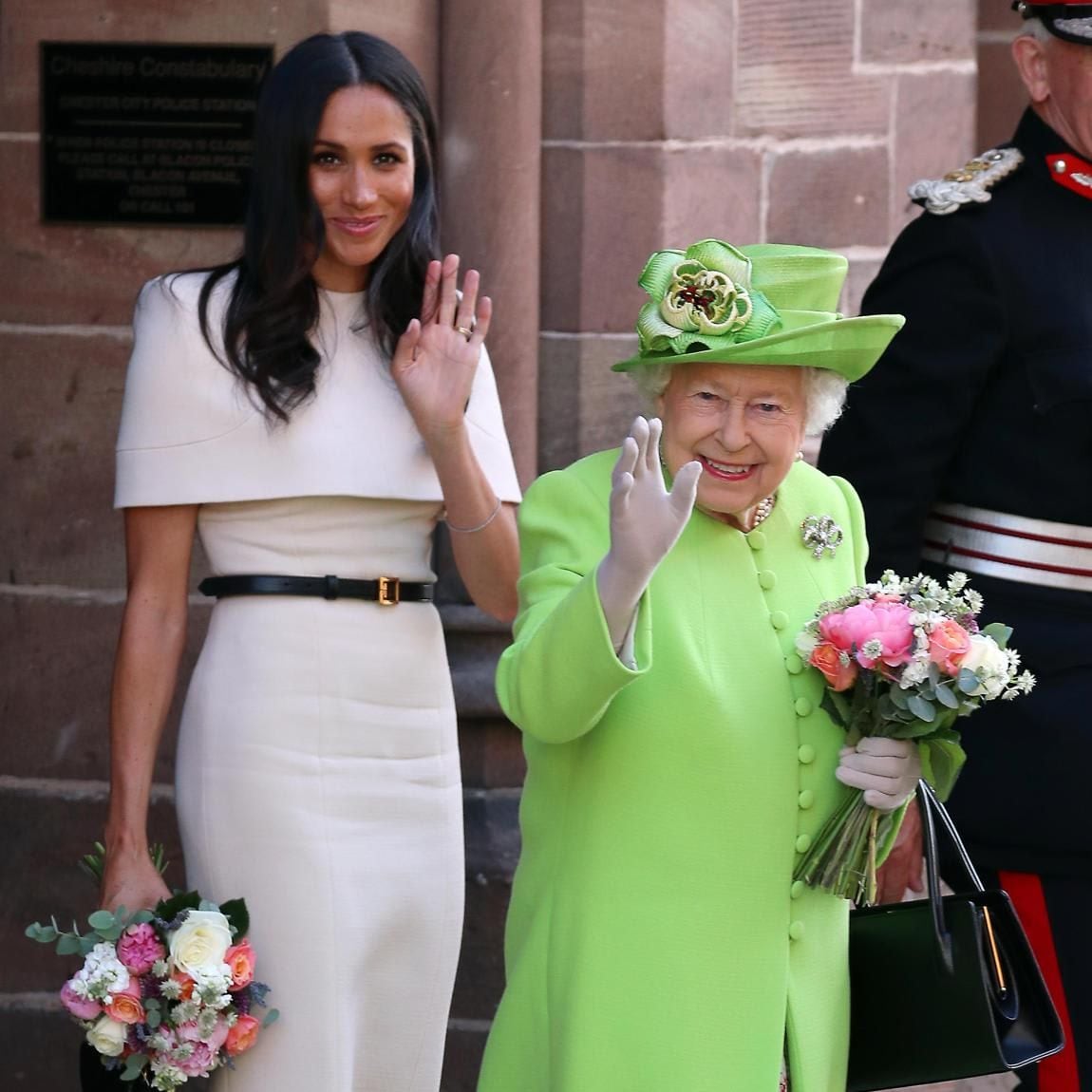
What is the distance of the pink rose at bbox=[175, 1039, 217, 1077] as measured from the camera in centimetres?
343

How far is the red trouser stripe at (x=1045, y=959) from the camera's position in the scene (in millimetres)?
3713

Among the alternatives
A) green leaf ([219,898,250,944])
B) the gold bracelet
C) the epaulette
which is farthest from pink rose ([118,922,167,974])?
the epaulette

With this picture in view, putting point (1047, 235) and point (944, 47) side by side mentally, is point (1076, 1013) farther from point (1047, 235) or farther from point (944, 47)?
point (944, 47)

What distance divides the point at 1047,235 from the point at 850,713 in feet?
3.88

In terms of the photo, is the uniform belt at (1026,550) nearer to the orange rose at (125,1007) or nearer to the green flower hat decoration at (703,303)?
the green flower hat decoration at (703,303)

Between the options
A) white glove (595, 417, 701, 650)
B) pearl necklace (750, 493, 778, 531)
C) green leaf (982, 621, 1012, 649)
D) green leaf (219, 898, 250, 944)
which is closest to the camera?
white glove (595, 417, 701, 650)

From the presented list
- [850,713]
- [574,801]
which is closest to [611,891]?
[574,801]

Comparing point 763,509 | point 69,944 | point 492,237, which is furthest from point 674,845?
point 492,237

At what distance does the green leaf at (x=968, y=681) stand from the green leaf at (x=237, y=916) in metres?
1.14

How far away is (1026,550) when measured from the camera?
3826mm

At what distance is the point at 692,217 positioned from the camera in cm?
522

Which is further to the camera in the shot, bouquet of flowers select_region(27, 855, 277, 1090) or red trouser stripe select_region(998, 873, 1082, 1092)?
red trouser stripe select_region(998, 873, 1082, 1092)

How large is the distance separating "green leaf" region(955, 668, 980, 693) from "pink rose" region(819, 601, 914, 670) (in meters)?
0.07

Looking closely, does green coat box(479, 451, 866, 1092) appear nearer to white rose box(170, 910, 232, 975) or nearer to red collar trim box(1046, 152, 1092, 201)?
white rose box(170, 910, 232, 975)
